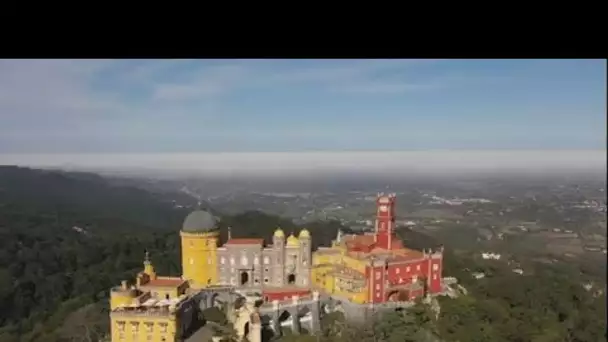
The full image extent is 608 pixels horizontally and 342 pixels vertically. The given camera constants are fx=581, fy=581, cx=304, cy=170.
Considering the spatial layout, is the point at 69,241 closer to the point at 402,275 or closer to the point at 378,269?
the point at 378,269

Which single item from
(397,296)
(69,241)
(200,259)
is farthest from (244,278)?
(69,241)

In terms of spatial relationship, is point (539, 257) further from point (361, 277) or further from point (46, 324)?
point (46, 324)

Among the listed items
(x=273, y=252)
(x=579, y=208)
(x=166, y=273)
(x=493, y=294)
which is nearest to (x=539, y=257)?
(x=493, y=294)

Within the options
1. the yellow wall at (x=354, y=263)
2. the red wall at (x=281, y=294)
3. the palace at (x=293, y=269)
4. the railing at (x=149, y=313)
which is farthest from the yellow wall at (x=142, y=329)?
the yellow wall at (x=354, y=263)

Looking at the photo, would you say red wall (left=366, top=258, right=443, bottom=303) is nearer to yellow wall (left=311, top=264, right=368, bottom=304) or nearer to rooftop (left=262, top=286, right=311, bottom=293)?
yellow wall (left=311, top=264, right=368, bottom=304)

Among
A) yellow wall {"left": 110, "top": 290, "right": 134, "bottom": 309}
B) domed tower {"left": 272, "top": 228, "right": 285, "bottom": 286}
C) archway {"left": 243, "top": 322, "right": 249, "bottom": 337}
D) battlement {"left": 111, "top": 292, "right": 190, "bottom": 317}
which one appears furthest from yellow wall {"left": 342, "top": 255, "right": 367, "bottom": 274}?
yellow wall {"left": 110, "top": 290, "right": 134, "bottom": 309}
